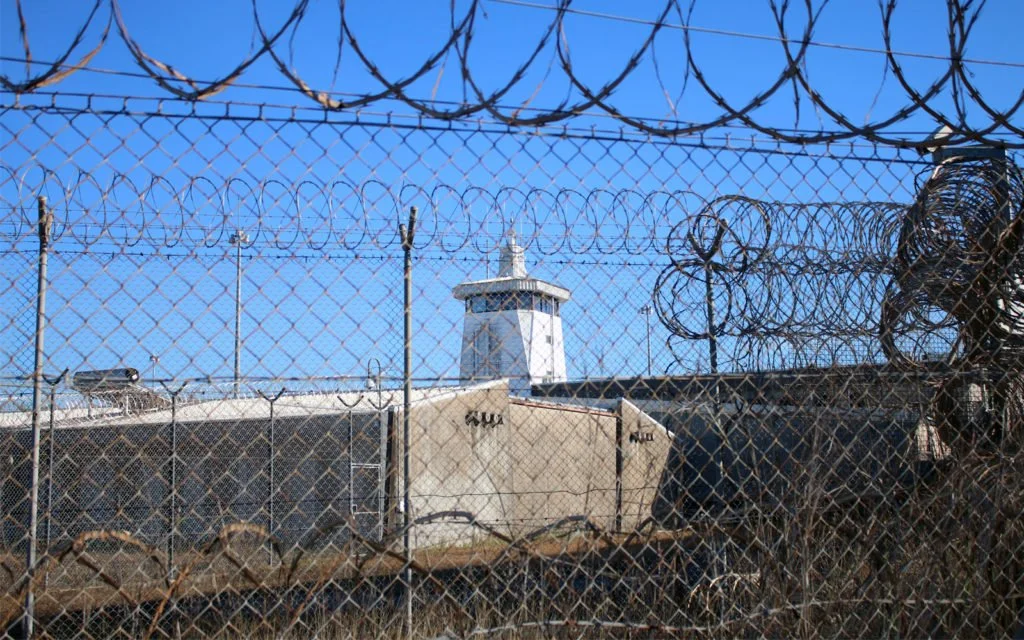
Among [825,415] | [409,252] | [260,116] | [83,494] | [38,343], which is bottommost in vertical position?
[83,494]

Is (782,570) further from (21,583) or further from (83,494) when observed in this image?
(83,494)

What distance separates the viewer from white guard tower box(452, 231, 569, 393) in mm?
2848

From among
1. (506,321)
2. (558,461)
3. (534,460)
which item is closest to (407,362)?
(506,321)

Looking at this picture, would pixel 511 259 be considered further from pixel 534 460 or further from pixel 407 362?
pixel 534 460

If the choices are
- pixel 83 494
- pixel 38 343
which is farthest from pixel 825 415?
pixel 83 494

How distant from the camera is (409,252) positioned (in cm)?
317

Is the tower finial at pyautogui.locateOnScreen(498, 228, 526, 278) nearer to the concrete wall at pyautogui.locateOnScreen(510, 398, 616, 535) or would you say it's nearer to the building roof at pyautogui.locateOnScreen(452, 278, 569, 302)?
the building roof at pyautogui.locateOnScreen(452, 278, 569, 302)

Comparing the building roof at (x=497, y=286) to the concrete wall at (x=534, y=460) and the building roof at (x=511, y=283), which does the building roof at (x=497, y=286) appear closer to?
the building roof at (x=511, y=283)

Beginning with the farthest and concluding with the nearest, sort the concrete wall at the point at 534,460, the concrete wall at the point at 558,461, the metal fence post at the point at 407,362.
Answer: the concrete wall at the point at 558,461
the concrete wall at the point at 534,460
the metal fence post at the point at 407,362

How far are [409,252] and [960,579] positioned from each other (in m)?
2.35

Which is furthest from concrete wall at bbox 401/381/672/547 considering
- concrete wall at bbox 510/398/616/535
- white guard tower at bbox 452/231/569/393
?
white guard tower at bbox 452/231/569/393

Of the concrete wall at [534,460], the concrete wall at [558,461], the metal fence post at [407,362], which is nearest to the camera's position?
the metal fence post at [407,362]

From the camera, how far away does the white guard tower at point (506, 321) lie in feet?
9.34

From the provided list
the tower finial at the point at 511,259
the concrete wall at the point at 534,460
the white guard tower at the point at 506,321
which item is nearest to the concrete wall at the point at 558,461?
the concrete wall at the point at 534,460
